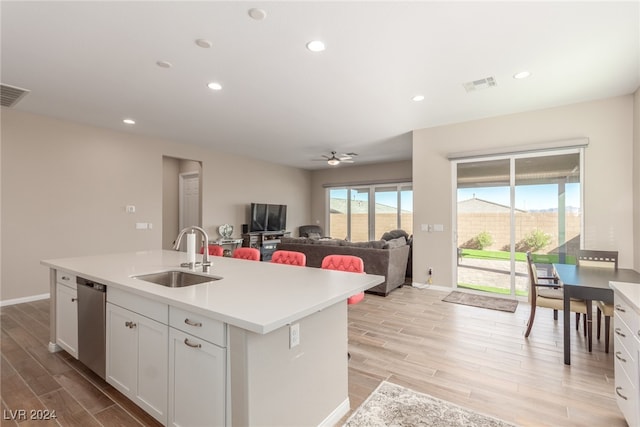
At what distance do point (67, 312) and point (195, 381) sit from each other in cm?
184

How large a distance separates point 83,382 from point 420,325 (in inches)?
127

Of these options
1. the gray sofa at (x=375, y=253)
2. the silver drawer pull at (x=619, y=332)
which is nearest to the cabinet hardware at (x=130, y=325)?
the silver drawer pull at (x=619, y=332)

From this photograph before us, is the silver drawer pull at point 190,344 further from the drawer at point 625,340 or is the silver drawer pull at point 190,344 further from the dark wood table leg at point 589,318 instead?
the dark wood table leg at point 589,318

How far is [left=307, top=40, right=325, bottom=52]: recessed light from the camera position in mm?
2566

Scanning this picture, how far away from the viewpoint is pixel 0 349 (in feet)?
9.11

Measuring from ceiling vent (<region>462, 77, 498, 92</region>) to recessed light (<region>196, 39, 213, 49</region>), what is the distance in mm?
2803

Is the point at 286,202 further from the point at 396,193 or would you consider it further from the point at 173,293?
the point at 173,293

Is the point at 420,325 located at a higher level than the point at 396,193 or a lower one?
lower

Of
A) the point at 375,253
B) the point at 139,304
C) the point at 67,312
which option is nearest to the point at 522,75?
the point at 375,253

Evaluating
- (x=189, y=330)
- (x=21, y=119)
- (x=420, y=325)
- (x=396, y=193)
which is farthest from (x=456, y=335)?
(x=21, y=119)

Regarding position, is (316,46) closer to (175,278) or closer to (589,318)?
(175,278)

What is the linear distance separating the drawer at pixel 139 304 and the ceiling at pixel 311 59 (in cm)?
203

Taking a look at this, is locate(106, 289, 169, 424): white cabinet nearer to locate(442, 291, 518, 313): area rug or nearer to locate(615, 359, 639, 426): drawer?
locate(615, 359, 639, 426): drawer

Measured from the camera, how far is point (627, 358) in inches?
66.2
